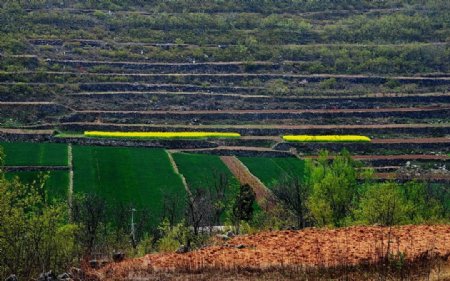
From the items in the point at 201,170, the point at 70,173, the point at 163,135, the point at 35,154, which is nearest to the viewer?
the point at 70,173

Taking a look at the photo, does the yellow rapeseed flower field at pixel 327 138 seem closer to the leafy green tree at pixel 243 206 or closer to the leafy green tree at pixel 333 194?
the leafy green tree at pixel 333 194

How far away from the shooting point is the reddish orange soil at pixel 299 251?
67.6 ft

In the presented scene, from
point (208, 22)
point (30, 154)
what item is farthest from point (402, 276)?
point (208, 22)

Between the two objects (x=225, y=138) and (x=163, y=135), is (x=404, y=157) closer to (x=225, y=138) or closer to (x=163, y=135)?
(x=225, y=138)

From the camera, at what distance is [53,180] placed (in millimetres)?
54156

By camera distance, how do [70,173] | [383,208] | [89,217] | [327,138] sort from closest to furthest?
[383,208], [89,217], [70,173], [327,138]

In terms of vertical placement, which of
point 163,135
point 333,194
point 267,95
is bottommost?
point 163,135

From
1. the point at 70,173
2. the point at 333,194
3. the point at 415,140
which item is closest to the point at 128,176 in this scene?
the point at 70,173

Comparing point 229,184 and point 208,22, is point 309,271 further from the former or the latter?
point 208,22

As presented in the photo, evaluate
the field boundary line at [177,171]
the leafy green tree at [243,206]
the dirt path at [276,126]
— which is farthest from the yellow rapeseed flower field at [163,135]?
the leafy green tree at [243,206]

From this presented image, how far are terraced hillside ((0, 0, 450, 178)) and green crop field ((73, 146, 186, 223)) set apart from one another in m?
4.06

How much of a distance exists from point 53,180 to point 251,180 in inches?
574

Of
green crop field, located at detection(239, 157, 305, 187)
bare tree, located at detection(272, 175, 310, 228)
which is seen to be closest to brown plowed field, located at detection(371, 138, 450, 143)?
green crop field, located at detection(239, 157, 305, 187)

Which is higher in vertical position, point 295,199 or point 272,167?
point 295,199
